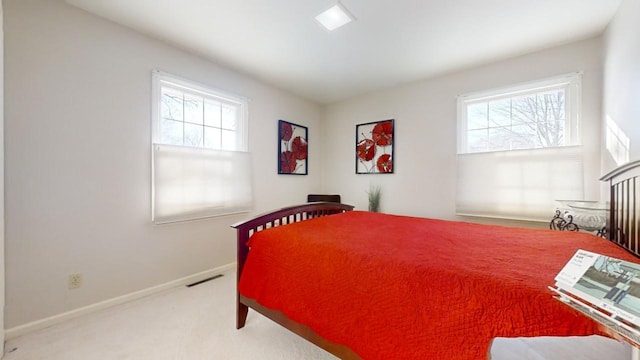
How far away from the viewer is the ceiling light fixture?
201 centimetres

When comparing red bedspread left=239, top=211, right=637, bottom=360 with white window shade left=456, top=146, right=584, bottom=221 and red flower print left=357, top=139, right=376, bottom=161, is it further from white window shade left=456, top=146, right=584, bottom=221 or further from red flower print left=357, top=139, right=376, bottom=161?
red flower print left=357, top=139, right=376, bottom=161

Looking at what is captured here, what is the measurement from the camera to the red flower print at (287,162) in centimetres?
381

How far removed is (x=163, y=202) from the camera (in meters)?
2.50

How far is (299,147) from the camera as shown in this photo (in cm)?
409

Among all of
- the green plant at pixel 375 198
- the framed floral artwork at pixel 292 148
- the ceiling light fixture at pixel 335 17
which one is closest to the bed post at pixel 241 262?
the ceiling light fixture at pixel 335 17

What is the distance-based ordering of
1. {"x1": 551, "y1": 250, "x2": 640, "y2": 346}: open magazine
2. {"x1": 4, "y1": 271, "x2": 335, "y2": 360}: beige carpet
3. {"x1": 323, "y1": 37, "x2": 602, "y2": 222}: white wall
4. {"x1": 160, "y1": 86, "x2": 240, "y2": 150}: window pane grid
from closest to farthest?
1. {"x1": 551, "y1": 250, "x2": 640, "y2": 346}: open magazine
2. {"x1": 4, "y1": 271, "x2": 335, "y2": 360}: beige carpet
3. {"x1": 323, "y1": 37, "x2": 602, "y2": 222}: white wall
4. {"x1": 160, "y1": 86, "x2": 240, "y2": 150}: window pane grid

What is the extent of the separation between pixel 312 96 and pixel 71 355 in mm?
3839

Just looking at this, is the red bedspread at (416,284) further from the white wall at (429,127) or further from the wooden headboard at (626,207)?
the white wall at (429,127)

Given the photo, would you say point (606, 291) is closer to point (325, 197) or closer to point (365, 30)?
point (365, 30)

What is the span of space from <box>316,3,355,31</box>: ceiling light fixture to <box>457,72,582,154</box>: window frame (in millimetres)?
1878

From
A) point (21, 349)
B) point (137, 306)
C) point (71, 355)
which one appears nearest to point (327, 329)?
point (71, 355)

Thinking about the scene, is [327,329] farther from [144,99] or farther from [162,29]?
[162,29]

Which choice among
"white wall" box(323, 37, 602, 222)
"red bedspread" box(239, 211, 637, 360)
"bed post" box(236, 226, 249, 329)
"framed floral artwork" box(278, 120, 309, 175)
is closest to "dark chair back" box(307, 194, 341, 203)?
"white wall" box(323, 37, 602, 222)

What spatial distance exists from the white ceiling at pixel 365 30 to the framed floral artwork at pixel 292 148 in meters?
0.94
